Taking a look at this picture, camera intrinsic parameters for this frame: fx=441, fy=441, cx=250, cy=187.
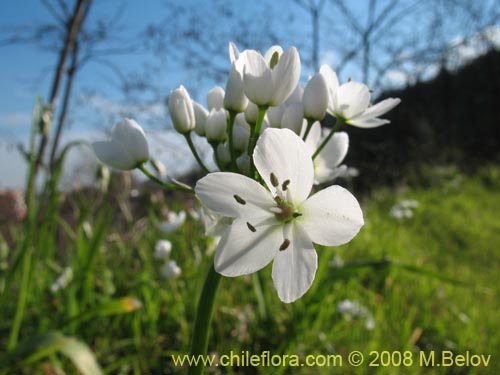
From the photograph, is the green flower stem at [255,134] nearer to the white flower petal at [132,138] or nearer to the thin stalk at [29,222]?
the white flower petal at [132,138]

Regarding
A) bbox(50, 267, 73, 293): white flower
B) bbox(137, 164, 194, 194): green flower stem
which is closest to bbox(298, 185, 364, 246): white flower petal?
bbox(137, 164, 194, 194): green flower stem

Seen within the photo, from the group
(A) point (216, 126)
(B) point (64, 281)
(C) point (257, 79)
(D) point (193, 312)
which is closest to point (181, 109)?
(A) point (216, 126)

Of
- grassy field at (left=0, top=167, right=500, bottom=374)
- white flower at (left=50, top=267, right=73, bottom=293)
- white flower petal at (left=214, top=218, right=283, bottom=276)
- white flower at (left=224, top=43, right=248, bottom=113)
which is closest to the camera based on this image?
white flower petal at (left=214, top=218, right=283, bottom=276)

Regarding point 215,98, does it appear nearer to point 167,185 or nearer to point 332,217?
point 167,185

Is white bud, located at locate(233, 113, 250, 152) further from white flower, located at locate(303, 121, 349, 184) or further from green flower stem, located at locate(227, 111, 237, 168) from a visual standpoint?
white flower, located at locate(303, 121, 349, 184)

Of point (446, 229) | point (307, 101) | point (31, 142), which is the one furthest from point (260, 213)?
point (446, 229)

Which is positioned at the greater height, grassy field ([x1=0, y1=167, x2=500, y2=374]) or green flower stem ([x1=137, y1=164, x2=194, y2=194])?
green flower stem ([x1=137, y1=164, x2=194, y2=194])

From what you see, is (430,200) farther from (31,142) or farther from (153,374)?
(31,142)
